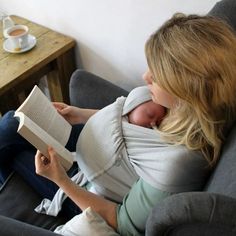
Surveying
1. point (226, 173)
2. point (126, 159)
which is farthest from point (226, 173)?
point (126, 159)

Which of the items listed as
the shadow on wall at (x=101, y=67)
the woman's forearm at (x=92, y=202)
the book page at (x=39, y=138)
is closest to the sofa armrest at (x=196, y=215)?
the woman's forearm at (x=92, y=202)

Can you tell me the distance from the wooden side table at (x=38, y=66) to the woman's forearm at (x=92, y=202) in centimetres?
56

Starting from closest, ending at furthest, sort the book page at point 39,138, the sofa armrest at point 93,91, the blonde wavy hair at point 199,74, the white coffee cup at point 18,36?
the blonde wavy hair at point 199,74 < the book page at point 39,138 < the sofa armrest at point 93,91 < the white coffee cup at point 18,36

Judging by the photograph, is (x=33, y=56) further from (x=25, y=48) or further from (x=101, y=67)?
(x=101, y=67)

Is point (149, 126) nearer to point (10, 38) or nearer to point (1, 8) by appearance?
point (10, 38)

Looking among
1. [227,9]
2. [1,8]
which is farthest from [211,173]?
[1,8]

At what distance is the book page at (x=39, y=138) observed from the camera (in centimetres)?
88

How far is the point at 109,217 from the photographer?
Result: 918mm

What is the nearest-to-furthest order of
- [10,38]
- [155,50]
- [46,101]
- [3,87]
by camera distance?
1. [155,50]
2. [46,101]
3. [3,87]
4. [10,38]

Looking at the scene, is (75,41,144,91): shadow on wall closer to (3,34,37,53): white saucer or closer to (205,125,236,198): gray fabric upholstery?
(3,34,37,53): white saucer

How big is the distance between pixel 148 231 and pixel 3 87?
0.85 m

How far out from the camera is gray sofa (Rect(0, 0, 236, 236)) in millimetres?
606

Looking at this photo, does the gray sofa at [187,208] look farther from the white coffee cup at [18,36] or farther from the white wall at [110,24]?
the white coffee cup at [18,36]

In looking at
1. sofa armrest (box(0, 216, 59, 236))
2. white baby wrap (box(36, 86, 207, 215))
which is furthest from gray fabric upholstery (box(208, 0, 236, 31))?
sofa armrest (box(0, 216, 59, 236))
